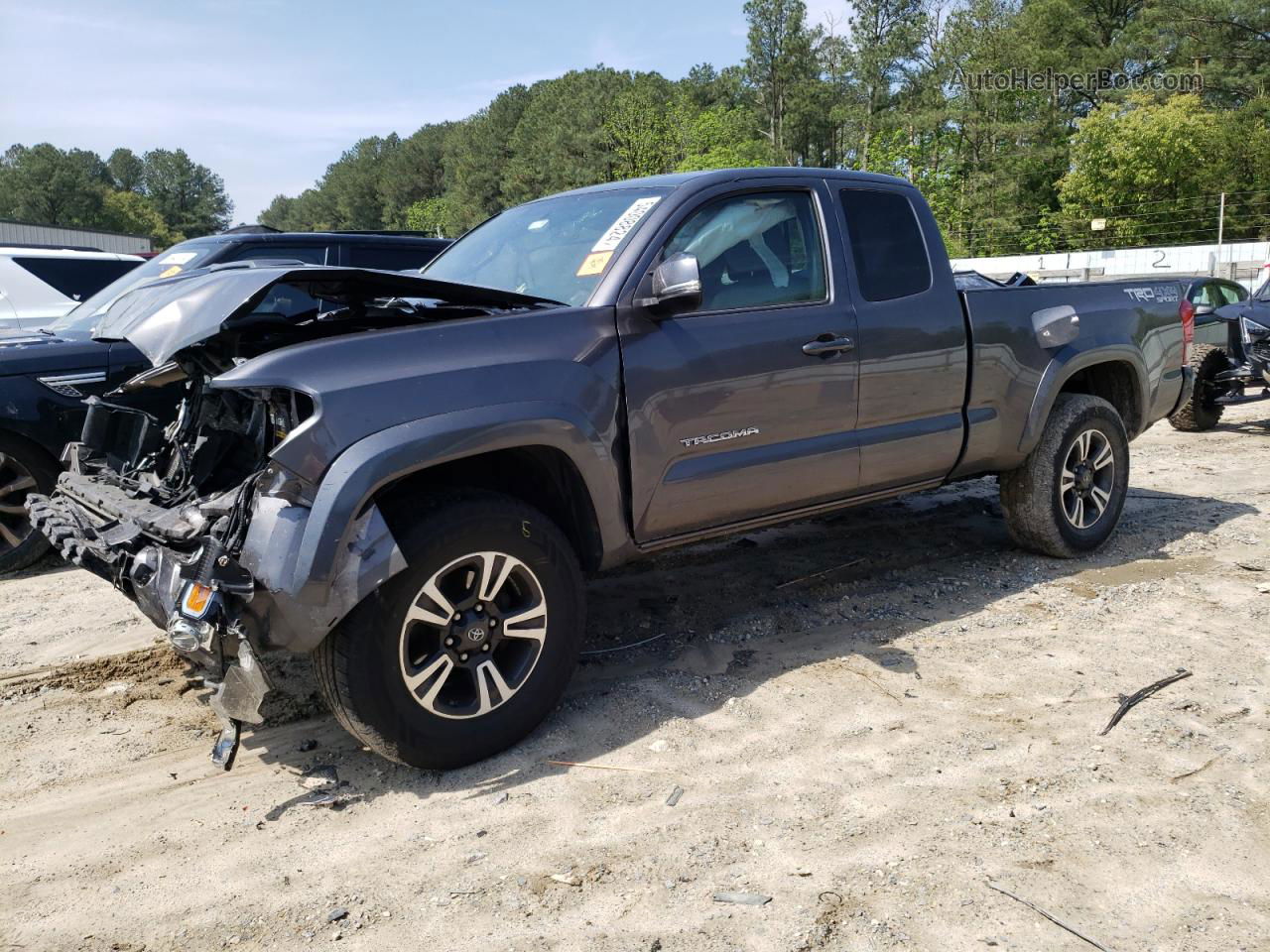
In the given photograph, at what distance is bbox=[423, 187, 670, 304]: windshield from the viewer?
3938 millimetres

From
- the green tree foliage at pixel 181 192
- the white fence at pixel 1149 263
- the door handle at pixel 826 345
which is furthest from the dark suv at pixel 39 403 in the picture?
the green tree foliage at pixel 181 192

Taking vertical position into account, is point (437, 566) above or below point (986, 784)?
above

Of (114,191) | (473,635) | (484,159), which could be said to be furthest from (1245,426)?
(114,191)

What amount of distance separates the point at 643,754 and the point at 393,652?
38.1 inches

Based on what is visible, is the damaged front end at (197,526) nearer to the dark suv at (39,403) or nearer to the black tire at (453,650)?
the black tire at (453,650)

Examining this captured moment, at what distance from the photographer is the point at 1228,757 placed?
3.35 meters

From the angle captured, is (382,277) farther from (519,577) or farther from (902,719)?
(902,719)

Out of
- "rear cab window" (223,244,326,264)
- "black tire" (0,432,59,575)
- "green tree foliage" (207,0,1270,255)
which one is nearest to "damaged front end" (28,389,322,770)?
"black tire" (0,432,59,575)

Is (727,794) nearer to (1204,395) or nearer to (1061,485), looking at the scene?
(1061,485)

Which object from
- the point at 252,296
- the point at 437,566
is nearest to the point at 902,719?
the point at 437,566

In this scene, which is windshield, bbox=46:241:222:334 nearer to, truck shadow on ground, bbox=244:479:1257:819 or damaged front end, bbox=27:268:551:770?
damaged front end, bbox=27:268:551:770

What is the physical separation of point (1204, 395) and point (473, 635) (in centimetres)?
963

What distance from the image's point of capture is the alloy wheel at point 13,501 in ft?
18.6

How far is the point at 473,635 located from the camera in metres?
3.32
